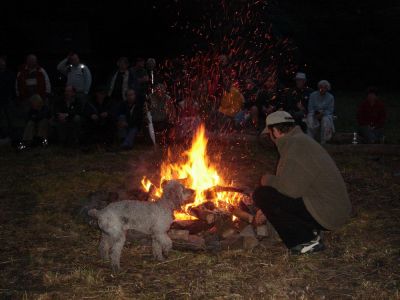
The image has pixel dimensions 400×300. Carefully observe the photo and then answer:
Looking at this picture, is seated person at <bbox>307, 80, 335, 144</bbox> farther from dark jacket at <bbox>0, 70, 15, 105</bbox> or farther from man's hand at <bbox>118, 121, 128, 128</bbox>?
dark jacket at <bbox>0, 70, 15, 105</bbox>

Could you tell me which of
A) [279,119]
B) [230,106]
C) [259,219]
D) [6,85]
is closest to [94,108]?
[6,85]

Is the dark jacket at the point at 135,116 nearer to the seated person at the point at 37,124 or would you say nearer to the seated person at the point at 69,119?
the seated person at the point at 69,119

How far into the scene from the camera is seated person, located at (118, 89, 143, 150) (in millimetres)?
14431

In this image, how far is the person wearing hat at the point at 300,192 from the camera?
6961 mm

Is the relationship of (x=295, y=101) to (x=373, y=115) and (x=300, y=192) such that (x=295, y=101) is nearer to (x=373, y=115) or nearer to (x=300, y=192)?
(x=373, y=115)

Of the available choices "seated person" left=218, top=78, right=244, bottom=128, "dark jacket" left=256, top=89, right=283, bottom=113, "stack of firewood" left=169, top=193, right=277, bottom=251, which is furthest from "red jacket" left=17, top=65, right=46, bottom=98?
"stack of firewood" left=169, top=193, right=277, bottom=251

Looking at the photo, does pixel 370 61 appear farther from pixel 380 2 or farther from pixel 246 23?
pixel 246 23

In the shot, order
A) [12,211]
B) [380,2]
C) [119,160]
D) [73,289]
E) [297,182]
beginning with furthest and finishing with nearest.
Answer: [380,2] < [119,160] < [12,211] < [297,182] < [73,289]

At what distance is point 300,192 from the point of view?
7.04 meters

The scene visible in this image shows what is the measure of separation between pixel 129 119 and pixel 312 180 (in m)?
8.41

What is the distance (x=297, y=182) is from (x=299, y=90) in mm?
9295

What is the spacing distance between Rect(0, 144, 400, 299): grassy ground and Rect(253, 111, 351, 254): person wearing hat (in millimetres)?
343

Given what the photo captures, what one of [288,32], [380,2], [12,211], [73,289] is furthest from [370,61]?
[73,289]

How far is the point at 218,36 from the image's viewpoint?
2194cm
